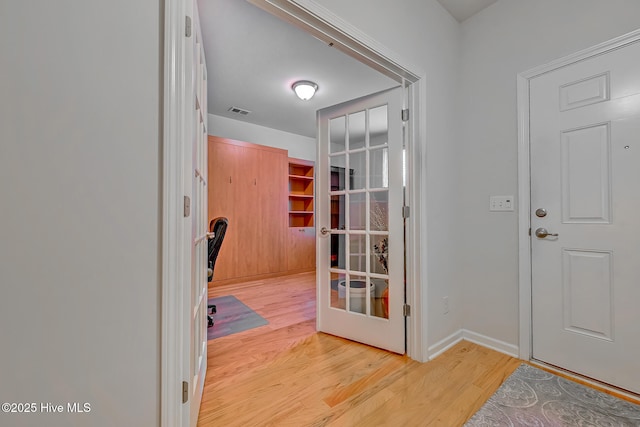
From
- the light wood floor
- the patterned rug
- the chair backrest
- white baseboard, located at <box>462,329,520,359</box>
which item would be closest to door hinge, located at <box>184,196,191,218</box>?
the light wood floor

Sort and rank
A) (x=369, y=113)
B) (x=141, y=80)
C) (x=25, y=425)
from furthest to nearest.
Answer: (x=369, y=113) < (x=141, y=80) < (x=25, y=425)

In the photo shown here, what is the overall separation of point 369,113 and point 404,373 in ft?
6.22

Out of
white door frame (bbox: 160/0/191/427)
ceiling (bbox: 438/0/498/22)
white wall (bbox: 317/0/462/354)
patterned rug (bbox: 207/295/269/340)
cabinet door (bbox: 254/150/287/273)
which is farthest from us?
cabinet door (bbox: 254/150/287/273)

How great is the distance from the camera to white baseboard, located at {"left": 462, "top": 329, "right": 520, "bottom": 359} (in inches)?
77.1

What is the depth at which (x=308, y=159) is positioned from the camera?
5.61 m

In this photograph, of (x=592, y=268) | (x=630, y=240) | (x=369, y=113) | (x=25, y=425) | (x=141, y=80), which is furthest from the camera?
(x=369, y=113)

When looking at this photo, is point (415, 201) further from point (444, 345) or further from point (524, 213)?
point (444, 345)

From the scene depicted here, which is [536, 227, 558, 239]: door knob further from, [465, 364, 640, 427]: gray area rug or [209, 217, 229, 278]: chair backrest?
[209, 217, 229, 278]: chair backrest

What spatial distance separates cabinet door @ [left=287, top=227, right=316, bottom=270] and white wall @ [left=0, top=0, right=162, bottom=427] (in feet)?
13.2

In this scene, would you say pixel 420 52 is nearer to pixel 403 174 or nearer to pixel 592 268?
pixel 403 174

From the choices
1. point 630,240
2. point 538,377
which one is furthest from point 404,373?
point 630,240

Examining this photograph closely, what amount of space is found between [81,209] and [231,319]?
7.45 feet

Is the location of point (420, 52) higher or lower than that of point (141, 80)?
higher

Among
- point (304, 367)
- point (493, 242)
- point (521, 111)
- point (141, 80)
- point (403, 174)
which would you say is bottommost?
point (304, 367)
